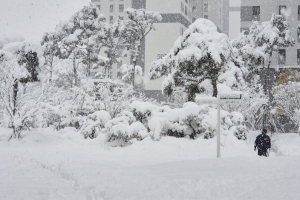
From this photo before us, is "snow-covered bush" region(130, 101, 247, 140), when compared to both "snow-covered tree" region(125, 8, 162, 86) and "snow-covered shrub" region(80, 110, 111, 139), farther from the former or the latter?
"snow-covered tree" region(125, 8, 162, 86)

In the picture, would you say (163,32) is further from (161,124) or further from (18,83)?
(161,124)

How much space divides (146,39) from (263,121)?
2865cm

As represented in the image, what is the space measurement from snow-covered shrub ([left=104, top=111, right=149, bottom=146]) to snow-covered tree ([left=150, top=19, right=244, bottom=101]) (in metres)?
4.56

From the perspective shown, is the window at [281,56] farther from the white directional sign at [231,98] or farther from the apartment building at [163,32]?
the white directional sign at [231,98]

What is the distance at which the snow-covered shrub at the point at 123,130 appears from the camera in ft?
58.5

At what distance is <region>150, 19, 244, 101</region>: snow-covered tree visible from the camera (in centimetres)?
Result: 2081

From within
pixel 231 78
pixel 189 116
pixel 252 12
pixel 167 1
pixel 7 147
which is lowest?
pixel 7 147

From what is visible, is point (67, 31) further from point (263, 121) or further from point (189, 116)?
point (189, 116)

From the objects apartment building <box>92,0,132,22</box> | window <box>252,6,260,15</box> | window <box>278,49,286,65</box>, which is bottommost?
window <box>278,49,286,65</box>

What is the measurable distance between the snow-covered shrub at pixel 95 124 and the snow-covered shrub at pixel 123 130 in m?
1.05

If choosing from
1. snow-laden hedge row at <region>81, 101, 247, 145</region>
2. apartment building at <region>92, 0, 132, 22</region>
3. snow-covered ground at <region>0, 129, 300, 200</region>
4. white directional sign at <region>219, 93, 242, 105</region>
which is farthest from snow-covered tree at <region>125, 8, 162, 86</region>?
apartment building at <region>92, 0, 132, 22</region>

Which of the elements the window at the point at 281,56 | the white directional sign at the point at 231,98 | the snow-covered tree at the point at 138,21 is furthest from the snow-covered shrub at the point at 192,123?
the window at the point at 281,56

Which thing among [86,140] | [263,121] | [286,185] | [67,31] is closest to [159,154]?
[86,140]

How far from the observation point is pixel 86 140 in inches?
745
